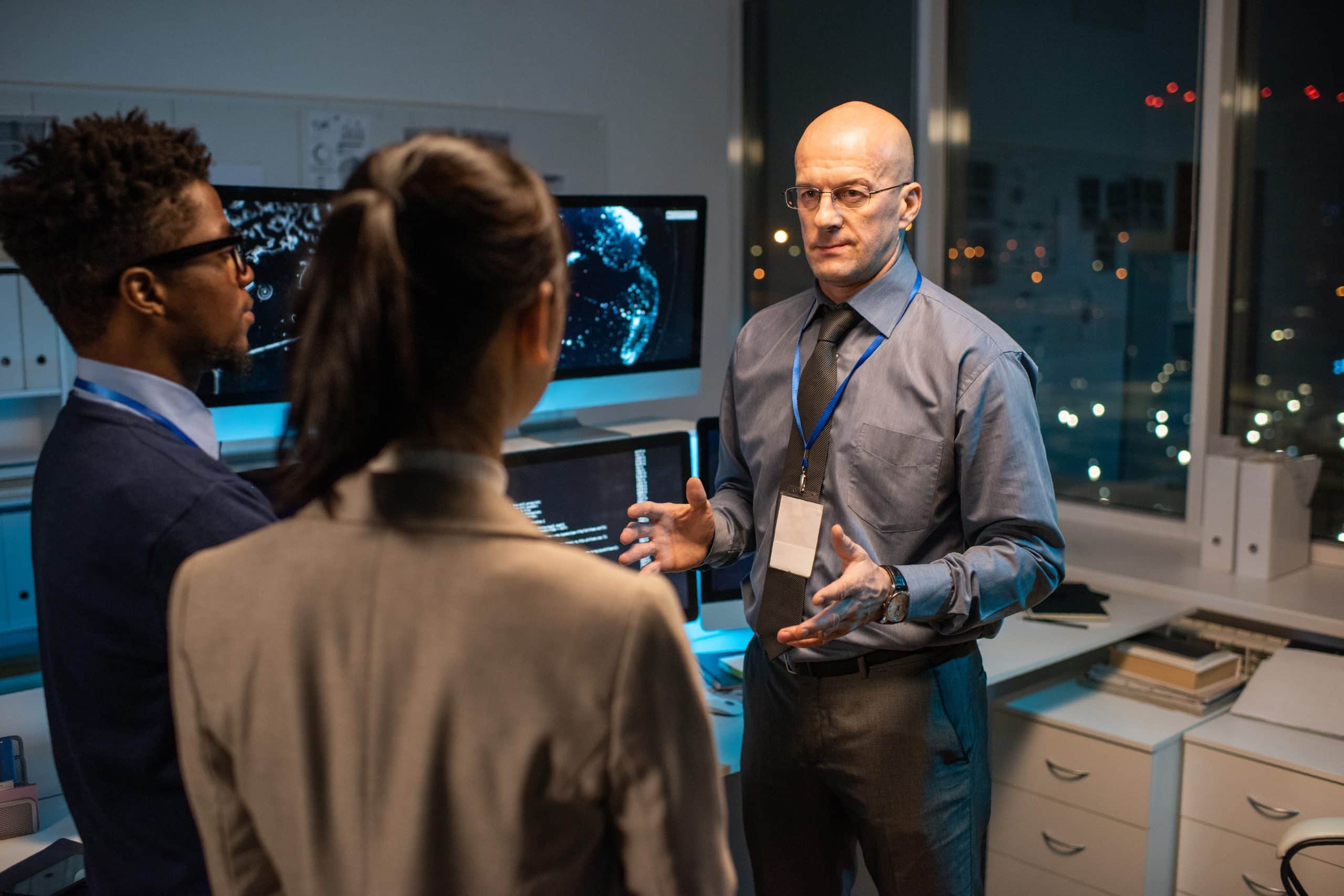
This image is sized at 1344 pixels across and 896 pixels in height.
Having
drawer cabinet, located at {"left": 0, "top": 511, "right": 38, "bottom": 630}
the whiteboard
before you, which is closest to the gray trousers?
the whiteboard

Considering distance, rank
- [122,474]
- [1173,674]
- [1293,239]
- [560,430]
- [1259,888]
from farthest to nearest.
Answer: [1293,239], [1173,674], [560,430], [1259,888], [122,474]

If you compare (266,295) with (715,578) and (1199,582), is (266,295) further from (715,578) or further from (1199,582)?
(1199,582)

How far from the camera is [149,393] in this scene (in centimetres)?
113

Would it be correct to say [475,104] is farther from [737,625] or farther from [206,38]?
[737,625]

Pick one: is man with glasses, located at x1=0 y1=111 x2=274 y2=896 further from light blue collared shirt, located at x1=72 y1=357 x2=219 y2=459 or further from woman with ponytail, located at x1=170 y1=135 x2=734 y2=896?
woman with ponytail, located at x1=170 y1=135 x2=734 y2=896

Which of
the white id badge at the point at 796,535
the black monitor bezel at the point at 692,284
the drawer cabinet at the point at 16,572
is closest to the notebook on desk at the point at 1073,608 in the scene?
the black monitor bezel at the point at 692,284

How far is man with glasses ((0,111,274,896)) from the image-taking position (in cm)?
104

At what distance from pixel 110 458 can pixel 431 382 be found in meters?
0.53

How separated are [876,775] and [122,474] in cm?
107

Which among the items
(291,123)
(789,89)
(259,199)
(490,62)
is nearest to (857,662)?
(259,199)

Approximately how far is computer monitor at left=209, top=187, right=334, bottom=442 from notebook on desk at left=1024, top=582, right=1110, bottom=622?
1.69 meters

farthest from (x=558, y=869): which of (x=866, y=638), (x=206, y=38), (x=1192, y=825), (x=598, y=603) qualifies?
(x=206, y=38)

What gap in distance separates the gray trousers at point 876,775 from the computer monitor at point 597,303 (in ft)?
2.65

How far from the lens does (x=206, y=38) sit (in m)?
2.81
